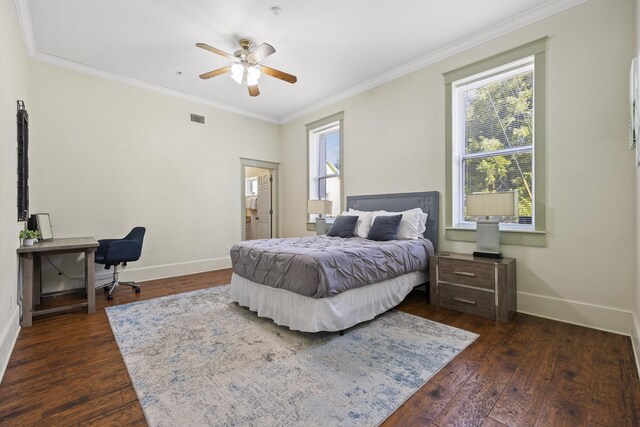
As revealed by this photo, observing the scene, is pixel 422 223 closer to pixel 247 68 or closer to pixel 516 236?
pixel 516 236

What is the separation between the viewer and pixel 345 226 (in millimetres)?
4016

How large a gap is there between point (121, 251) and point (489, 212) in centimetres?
439

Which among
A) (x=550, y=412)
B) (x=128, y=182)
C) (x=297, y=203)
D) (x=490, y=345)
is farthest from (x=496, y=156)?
(x=128, y=182)

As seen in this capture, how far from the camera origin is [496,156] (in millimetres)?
3381

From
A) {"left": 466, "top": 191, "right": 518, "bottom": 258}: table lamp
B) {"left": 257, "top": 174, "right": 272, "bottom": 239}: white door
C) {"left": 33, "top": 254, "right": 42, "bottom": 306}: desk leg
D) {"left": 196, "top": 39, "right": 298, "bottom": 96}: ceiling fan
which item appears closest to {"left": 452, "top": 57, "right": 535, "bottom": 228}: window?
{"left": 466, "top": 191, "right": 518, "bottom": 258}: table lamp

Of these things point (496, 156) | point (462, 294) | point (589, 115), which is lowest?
point (462, 294)

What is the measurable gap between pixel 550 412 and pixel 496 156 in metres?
2.63

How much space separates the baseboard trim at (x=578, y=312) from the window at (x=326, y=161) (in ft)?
9.75

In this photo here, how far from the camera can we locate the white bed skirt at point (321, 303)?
241 centimetres

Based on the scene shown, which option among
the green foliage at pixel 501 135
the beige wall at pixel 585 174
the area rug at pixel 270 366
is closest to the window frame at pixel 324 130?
the green foliage at pixel 501 135

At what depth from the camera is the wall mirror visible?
344cm

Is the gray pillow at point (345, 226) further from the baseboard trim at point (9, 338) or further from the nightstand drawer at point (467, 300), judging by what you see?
the baseboard trim at point (9, 338)

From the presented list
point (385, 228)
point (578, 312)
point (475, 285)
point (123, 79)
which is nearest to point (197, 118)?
point (123, 79)

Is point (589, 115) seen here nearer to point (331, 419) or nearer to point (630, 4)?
point (630, 4)
